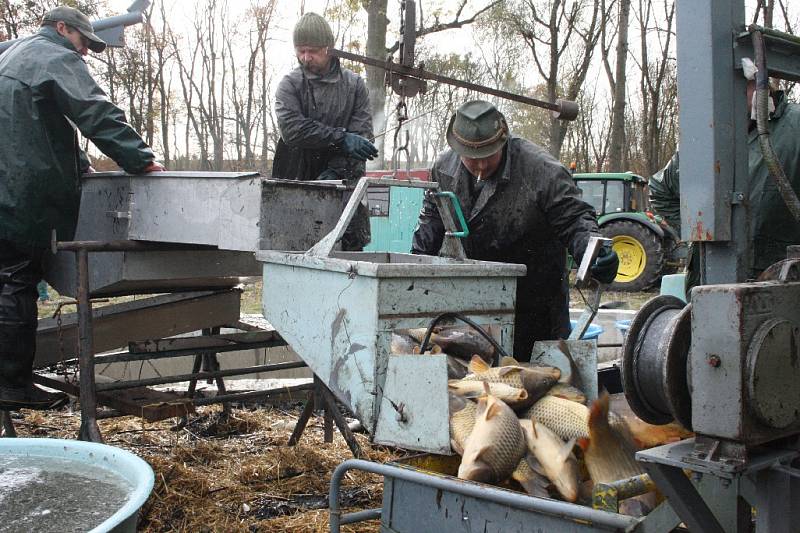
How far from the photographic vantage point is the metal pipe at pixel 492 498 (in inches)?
65.2

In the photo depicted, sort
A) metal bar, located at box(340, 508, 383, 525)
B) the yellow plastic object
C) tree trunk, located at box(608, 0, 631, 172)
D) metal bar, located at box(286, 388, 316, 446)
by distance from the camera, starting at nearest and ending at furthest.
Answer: metal bar, located at box(340, 508, 383, 525), metal bar, located at box(286, 388, 316, 446), the yellow plastic object, tree trunk, located at box(608, 0, 631, 172)

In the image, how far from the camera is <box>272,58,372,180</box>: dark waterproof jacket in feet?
14.6

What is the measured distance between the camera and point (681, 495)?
5.60ft

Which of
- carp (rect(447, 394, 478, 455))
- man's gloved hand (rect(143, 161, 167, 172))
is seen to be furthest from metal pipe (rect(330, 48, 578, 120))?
carp (rect(447, 394, 478, 455))

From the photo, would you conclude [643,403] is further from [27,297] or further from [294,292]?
[27,297]

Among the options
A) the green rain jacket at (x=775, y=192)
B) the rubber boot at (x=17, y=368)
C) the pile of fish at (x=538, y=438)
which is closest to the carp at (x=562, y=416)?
the pile of fish at (x=538, y=438)

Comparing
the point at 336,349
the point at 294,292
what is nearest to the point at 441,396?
the point at 336,349

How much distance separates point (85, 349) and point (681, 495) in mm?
2757

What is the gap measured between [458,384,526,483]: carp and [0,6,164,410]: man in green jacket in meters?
2.30

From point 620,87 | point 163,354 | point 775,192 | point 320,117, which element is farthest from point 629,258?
point 163,354

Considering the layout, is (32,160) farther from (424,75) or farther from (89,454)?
(89,454)

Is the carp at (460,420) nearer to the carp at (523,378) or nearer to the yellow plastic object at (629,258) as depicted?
the carp at (523,378)

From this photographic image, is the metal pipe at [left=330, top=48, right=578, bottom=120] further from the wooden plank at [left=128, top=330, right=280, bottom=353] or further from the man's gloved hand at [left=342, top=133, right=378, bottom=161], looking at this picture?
the wooden plank at [left=128, top=330, right=280, bottom=353]

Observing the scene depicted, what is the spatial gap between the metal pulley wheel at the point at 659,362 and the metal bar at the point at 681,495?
19 centimetres
